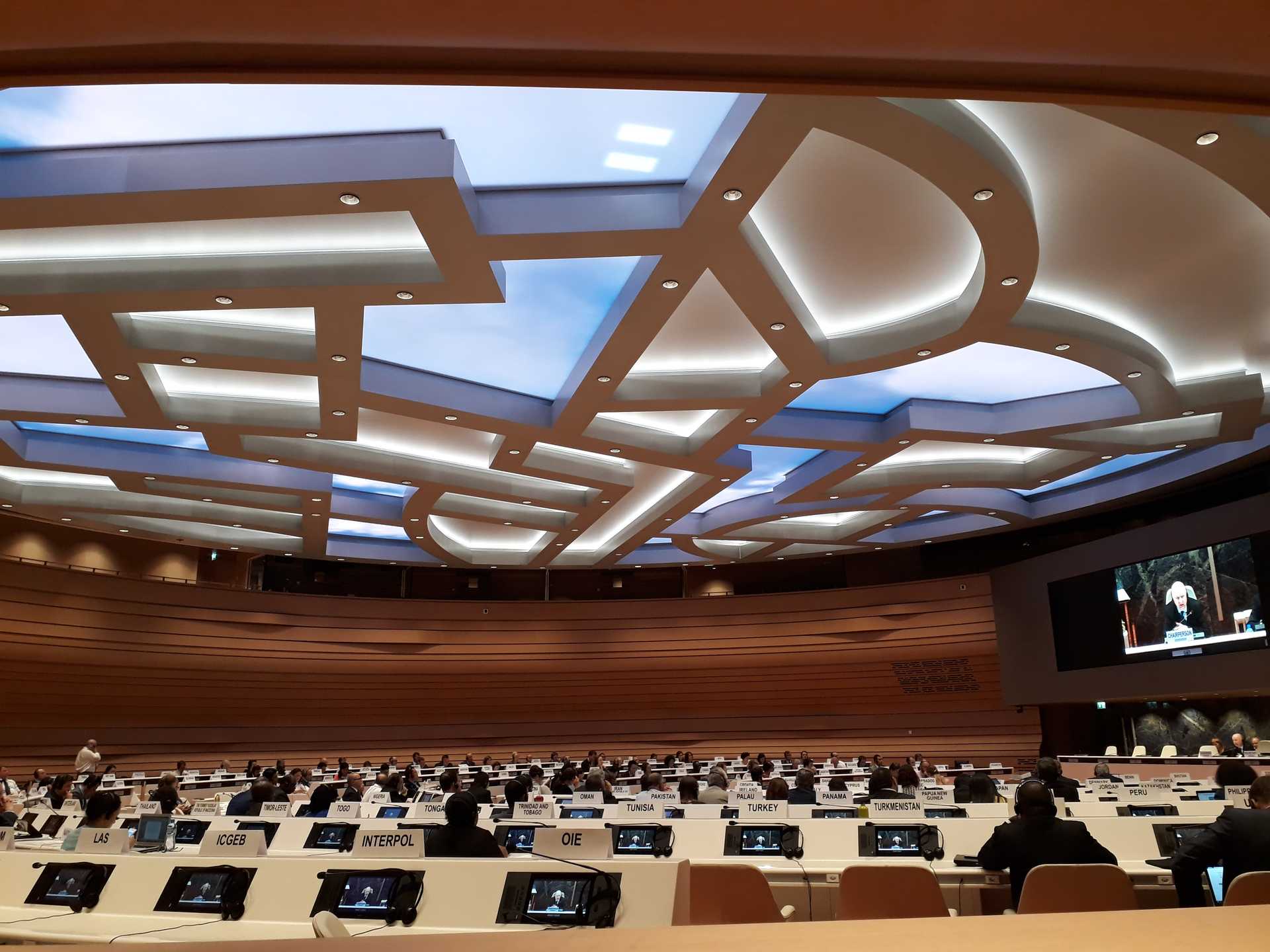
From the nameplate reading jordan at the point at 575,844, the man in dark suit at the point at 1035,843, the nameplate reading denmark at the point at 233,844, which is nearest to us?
the nameplate reading jordan at the point at 575,844

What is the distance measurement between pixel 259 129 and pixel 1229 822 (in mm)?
6630

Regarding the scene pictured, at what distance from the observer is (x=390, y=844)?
4059 mm

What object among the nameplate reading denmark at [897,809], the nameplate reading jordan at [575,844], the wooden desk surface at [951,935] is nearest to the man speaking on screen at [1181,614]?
the nameplate reading denmark at [897,809]

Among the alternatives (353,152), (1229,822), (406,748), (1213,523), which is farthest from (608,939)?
(406,748)

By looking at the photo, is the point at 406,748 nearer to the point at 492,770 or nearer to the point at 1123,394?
the point at 492,770

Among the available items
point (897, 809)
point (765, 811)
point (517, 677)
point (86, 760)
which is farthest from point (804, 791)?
point (517, 677)

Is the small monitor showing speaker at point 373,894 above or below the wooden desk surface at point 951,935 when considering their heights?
below

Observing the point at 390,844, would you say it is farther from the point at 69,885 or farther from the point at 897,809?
the point at 897,809

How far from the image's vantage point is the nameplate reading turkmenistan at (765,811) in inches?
254

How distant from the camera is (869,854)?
5730 mm

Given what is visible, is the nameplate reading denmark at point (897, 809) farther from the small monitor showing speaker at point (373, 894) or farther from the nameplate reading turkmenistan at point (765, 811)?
the small monitor showing speaker at point (373, 894)

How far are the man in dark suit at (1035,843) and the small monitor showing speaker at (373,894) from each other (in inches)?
118

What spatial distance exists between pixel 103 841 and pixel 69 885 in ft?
2.77

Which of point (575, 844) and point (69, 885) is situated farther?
point (69, 885)
